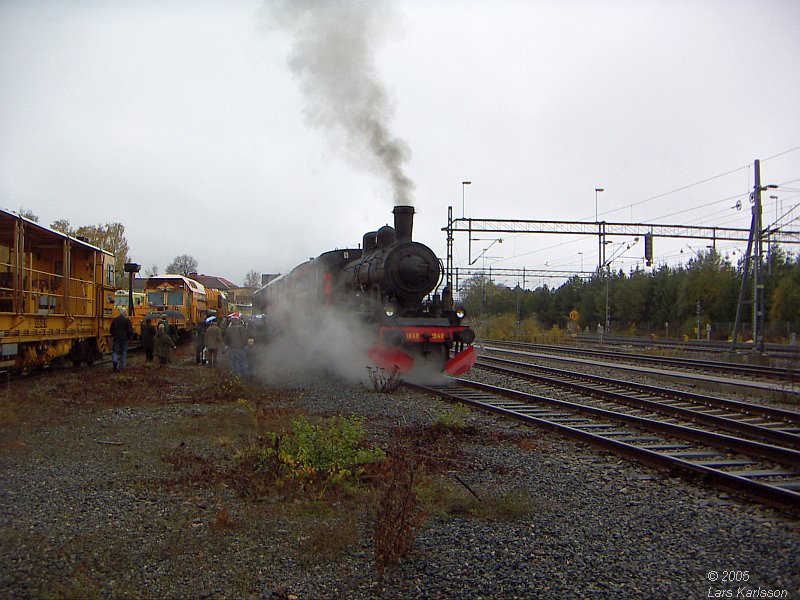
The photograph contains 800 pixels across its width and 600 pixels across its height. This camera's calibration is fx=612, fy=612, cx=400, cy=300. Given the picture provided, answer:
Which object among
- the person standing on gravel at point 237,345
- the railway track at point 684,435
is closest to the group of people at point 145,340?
the person standing on gravel at point 237,345

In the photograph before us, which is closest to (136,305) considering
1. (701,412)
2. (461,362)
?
(461,362)

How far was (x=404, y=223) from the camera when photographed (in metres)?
13.8

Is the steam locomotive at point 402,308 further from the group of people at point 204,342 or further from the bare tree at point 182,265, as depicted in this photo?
the bare tree at point 182,265

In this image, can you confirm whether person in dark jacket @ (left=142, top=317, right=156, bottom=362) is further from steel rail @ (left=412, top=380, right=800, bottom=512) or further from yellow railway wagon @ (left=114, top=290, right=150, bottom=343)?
steel rail @ (left=412, top=380, right=800, bottom=512)

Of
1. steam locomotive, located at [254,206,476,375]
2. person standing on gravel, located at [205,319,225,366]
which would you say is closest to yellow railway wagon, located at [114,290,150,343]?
person standing on gravel, located at [205,319,225,366]

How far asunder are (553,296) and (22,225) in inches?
2478

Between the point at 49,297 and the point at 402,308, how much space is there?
788cm

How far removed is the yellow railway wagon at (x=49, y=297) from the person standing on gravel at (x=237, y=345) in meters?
3.79

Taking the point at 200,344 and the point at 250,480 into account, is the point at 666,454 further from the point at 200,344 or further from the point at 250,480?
the point at 200,344

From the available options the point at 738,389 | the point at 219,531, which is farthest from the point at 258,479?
the point at 738,389

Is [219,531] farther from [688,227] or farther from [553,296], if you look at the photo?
[553,296]

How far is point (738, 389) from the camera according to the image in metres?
13.7

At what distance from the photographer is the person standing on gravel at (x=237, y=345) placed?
44.5 feet

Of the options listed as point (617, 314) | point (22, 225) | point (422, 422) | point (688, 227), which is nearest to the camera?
point (422, 422)
